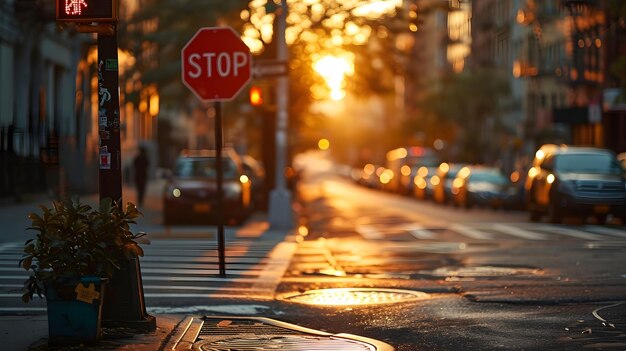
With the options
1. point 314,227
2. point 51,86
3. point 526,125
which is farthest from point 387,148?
point 314,227

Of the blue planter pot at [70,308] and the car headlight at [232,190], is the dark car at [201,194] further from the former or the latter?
the blue planter pot at [70,308]

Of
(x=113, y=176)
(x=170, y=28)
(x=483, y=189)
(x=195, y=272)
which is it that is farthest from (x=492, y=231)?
(x=113, y=176)

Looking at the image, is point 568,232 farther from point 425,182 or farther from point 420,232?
point 425,182

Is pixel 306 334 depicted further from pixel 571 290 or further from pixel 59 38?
pixel 59 38

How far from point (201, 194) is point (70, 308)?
19889 millimetres

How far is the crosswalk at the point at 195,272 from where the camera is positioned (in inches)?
533

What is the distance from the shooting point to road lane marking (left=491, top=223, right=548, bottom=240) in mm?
24578

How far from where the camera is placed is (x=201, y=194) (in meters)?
29.1

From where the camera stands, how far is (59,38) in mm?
44062

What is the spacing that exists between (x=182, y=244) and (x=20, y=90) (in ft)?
63.2

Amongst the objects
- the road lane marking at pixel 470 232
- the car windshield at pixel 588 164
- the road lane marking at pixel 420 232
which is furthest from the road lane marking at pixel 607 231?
the road lane marking at pixel 420 232

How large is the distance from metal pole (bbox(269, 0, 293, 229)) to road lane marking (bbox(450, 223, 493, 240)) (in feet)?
12.4

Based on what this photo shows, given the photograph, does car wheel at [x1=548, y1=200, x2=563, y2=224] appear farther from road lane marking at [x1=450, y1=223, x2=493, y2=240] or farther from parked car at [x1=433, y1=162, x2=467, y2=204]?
parked car at [x1=433, y1=162, x2=467, y2=204]

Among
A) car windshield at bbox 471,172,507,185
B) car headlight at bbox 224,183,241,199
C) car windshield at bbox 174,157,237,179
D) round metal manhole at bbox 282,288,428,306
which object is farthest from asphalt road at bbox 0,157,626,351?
car windshield at bbox 471,172,507,185
